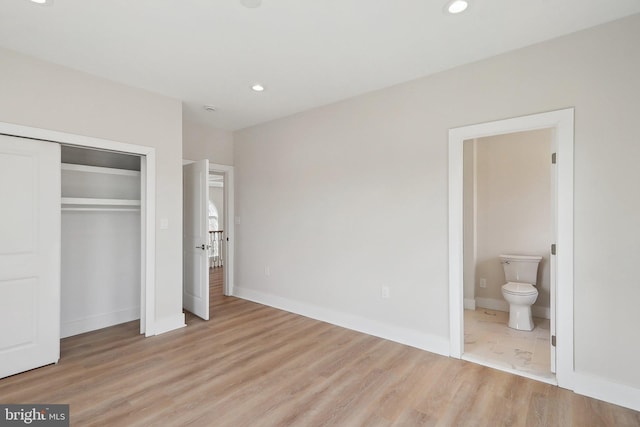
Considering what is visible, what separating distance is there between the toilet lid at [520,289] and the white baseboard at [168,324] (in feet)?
12.6

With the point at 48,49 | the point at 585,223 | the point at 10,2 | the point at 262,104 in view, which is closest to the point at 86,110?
the point at 48,49

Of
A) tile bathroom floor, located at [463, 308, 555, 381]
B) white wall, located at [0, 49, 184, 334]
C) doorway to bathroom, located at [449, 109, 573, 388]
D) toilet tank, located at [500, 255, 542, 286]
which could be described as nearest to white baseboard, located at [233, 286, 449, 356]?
doorway to bathroom, located at [449, 109, 573, 388]

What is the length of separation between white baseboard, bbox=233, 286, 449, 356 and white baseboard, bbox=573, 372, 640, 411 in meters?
0.98

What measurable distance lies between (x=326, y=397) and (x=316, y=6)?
2775 millimetres

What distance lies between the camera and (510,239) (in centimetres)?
421

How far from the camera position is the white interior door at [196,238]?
3973mm

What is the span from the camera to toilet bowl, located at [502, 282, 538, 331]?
11.3 feet

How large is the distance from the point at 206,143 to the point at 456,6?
3846 mm

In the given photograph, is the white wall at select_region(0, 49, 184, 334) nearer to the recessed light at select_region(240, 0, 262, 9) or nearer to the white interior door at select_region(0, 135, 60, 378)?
the white interior door at select_region(0, 135, 60, 378)

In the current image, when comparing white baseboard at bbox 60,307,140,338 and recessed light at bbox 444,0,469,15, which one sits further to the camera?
white baseboard at bbox 60,307,140,338

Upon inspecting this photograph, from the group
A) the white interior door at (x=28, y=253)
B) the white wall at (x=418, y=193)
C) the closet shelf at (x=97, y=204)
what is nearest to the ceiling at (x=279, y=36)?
the white wall at (x=418, y=193)

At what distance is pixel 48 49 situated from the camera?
261cm

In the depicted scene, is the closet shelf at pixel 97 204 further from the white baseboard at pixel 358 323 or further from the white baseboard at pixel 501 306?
the white baseboard at pixel 501 306

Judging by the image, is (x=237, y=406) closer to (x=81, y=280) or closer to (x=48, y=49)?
(x=81, y=280)
